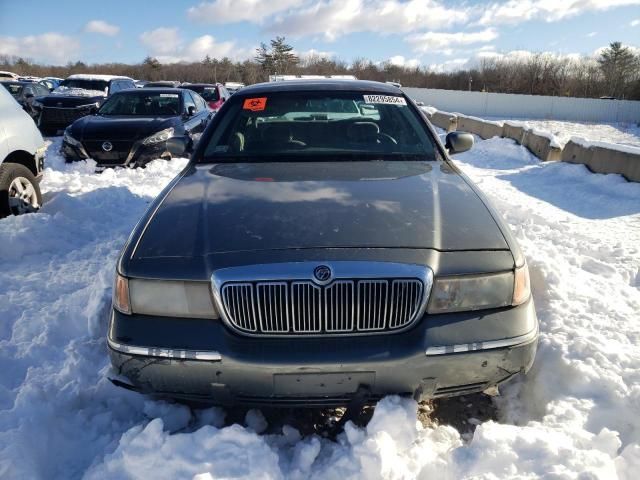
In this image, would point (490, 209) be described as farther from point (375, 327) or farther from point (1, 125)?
point (1, 125)

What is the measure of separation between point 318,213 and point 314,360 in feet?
2.46

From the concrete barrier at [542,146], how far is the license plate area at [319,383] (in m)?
9.70

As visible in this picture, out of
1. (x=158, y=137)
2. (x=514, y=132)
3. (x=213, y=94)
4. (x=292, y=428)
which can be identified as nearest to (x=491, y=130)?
(x=514, y=132)

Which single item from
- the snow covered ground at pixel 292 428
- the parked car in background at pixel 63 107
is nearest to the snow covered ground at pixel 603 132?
the parked car in background at pixel 63 107

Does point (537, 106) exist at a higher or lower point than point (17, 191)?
lower

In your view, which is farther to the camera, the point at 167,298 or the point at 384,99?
the point at 384,99

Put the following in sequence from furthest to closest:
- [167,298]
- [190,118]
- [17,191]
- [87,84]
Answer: [87,84] → [190,118] → [17,191] → [167,298]

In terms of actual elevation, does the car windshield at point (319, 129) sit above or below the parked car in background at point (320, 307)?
above

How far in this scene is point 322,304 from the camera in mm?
2057

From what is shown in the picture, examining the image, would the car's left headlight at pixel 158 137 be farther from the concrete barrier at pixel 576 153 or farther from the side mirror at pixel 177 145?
the concrete barrier at pixel 576 153

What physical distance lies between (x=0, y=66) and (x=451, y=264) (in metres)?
80.8

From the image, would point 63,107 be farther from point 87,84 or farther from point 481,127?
point 481,127

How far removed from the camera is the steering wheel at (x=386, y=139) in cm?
364

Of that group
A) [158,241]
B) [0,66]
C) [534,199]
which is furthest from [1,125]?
[0,66]
